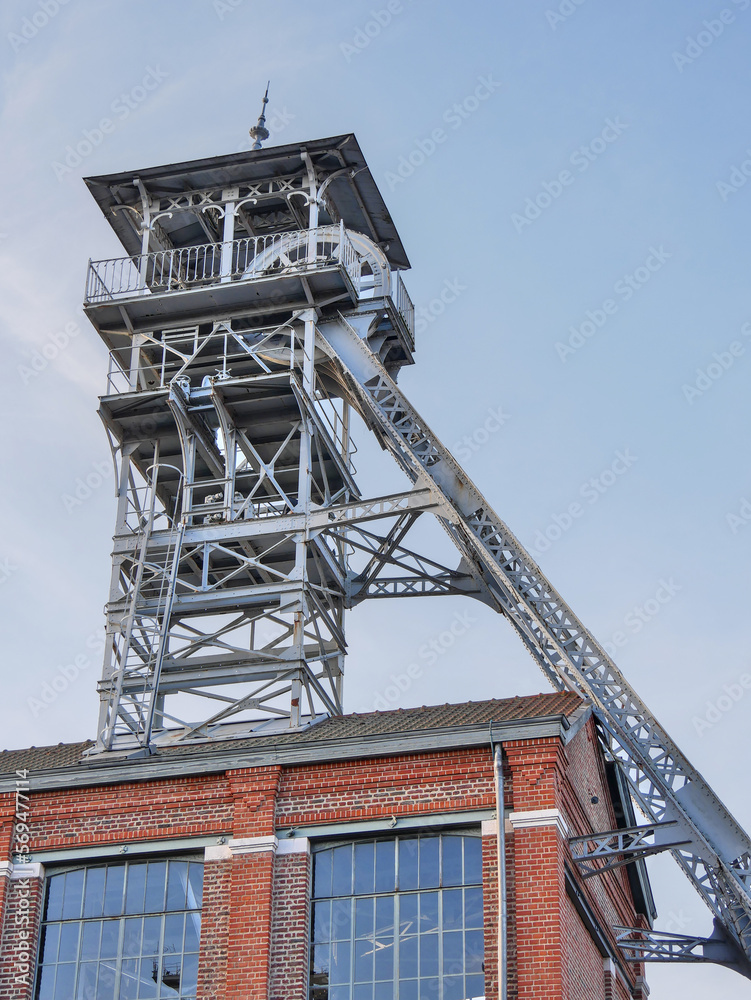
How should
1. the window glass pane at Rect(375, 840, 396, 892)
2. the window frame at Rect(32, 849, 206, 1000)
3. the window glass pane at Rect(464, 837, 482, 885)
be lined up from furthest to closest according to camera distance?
1. the window frame at Rect(32, 849, 206, 1000)
2. the window glass pane at Rect(375, 840, 396, 892)
3. the window glass pane at Rect(464, 837, 482, 885)

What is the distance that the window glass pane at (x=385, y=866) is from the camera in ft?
68.0

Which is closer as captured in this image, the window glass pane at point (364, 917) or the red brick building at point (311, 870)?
the red brick building at point (311, 870)

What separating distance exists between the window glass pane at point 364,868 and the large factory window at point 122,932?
7.21 ft

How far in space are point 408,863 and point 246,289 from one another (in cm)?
1259

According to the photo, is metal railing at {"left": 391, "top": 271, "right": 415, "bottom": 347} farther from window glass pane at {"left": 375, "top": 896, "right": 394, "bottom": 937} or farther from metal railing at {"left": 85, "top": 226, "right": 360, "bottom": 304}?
window glass pane at {"left": 375, "top": 896, "right": 394, "bottom": 937}

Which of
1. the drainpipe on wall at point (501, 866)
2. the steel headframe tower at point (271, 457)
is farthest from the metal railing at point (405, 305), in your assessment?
the drainpipe on wall at point (501, 866)

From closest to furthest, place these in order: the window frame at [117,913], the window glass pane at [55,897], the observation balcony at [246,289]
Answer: the window frame at [117,913]
the window glass pane at [55,897]
the observation balcony at [246,289]

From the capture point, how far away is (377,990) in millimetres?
20031

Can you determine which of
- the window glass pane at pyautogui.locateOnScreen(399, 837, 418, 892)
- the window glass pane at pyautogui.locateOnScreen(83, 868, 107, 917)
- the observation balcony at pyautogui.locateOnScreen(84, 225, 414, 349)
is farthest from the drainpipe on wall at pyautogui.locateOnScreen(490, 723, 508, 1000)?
the observation balcony at pyautogui.locateOnScreen(84, 225, 414, 349)

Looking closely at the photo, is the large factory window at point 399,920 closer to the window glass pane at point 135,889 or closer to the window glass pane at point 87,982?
the window glass pane at point 135,889

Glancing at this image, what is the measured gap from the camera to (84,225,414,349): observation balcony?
29.2 meters

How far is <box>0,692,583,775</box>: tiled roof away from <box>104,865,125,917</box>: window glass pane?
1.70 metres

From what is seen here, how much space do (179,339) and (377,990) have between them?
45.6 ft

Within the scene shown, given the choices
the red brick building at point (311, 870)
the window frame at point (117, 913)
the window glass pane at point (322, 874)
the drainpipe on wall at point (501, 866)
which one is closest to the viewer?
the drainpipe on wall at point (501, 866)
